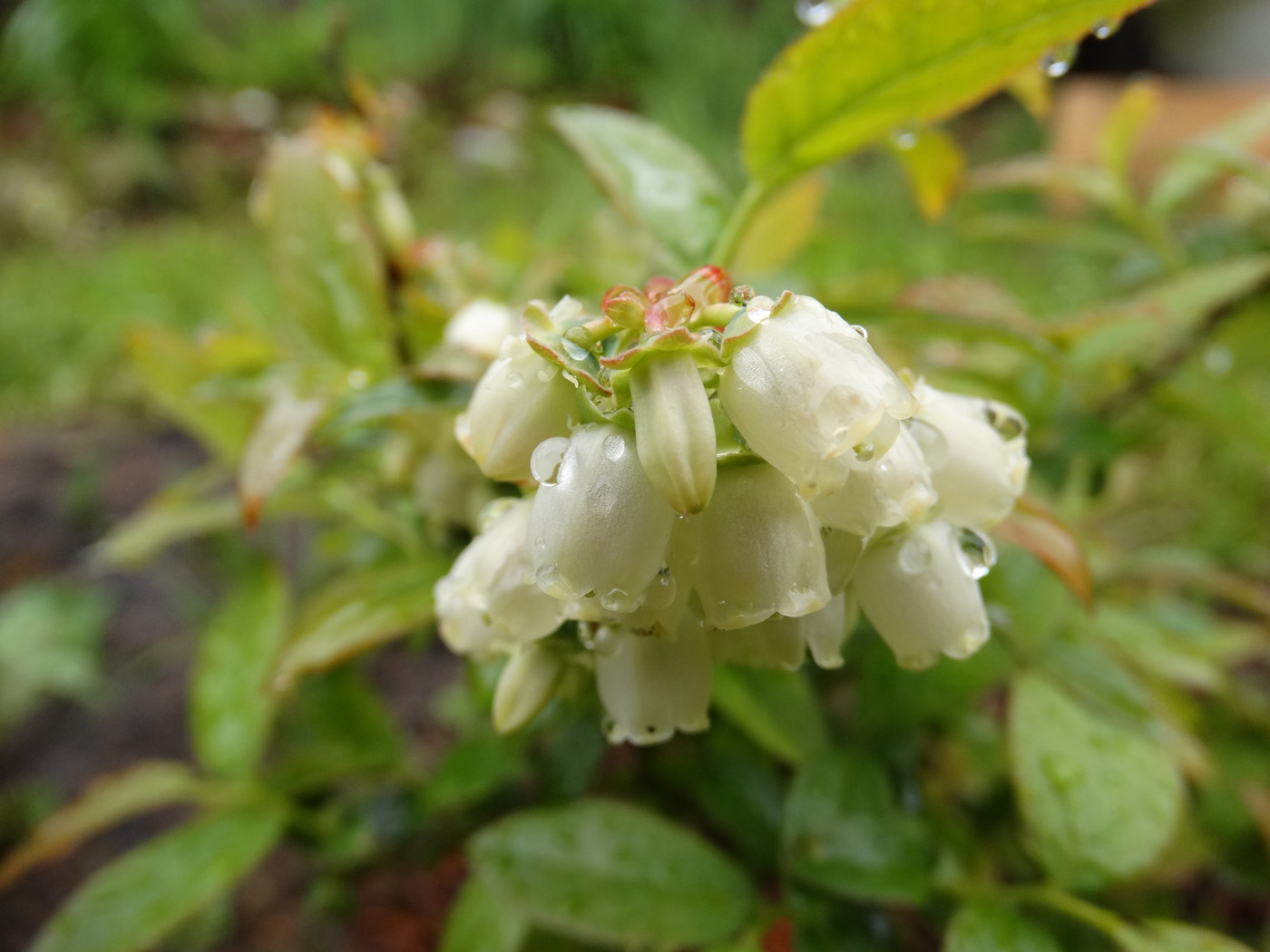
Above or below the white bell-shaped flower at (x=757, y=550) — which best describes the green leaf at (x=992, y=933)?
below

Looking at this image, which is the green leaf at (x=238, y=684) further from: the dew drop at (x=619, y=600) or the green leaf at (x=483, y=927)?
the dew drop at (x=619, y=600)

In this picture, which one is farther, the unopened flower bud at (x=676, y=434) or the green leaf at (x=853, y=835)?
the green leaf at (x=853, y=835)

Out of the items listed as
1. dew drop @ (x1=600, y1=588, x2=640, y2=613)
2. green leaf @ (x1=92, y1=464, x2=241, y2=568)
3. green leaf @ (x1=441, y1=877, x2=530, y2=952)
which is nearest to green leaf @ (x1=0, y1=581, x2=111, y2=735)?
green leaf @ (x1=92, y1=464, x2=241, y2=568)

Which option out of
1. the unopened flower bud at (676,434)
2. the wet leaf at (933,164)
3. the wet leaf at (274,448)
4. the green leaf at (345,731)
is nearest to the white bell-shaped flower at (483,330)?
the wet leaf at (274,448)

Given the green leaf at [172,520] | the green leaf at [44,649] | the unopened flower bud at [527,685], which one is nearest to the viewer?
the unopened flower bud at [527,685]

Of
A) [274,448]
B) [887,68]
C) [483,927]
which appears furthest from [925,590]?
[483,927]

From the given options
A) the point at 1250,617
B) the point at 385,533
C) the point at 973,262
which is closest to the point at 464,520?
the point at 385,533

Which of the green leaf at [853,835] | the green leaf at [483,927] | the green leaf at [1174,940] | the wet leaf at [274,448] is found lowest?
the green leaf at [483,927]

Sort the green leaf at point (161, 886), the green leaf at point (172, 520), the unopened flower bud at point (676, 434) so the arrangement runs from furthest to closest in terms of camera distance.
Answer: the green leaf at point (172, 520), the green leaf at point (161, 886), the unopened flower bud at point (676, 434)

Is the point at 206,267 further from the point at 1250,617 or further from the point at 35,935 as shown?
the point at 1250,617
